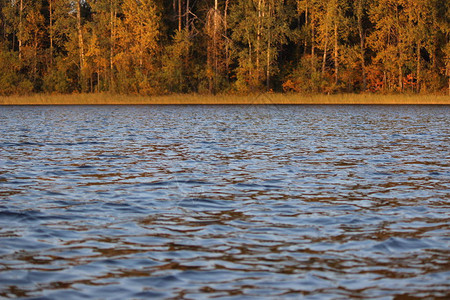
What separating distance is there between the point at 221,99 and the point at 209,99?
1163mm

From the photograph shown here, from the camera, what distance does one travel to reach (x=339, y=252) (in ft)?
23.5

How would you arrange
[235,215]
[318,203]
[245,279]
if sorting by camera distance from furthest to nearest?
1. [318,203]
2. [235,215]
3. [245,279]

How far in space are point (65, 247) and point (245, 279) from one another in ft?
7.60

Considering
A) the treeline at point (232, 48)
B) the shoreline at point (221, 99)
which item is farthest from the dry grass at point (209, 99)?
the treeline at point (232, 48)

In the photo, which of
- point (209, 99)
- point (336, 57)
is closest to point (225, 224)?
point (209, 99)

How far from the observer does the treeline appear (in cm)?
6019

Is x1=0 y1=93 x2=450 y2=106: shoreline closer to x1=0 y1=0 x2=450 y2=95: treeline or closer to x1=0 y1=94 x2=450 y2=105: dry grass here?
x1=0 y1=94 x2=450 y2=105: dry grass

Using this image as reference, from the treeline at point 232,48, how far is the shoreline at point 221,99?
143 inches

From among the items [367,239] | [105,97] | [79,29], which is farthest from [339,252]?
[79,29]

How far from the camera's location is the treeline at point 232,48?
60188mm

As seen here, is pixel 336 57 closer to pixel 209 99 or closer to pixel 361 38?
pixel 361 38

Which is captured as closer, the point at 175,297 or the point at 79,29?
the point at 175,297

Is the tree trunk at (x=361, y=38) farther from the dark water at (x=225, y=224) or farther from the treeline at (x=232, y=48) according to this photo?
the dark water at (x=225, y=224)

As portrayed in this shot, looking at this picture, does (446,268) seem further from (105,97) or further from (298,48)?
(298,48)
